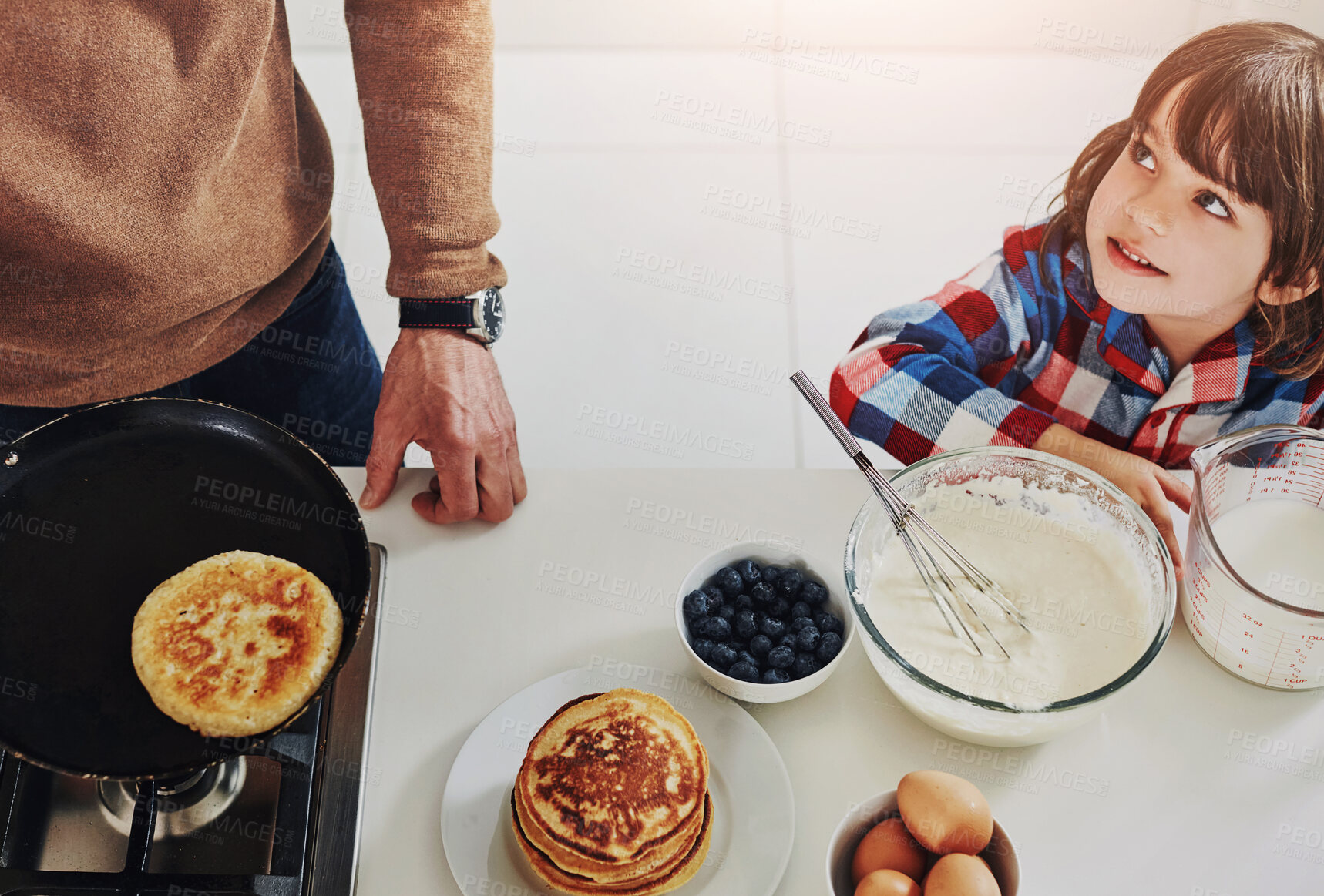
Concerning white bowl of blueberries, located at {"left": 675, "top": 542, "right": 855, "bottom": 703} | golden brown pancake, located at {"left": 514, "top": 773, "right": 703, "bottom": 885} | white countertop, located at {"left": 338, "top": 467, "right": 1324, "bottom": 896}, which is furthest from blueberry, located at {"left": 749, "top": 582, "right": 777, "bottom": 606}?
golden brown pancake, located at {"left": 514, "top": 773, "right": 703, "bottom": 885}

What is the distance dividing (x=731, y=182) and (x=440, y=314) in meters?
1.58

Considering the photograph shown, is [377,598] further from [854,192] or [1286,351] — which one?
[854,192]

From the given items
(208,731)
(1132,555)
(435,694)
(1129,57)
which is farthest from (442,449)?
(1129,57)

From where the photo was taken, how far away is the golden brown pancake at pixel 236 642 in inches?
30.9

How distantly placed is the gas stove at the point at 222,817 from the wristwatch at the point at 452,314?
471 millimetres

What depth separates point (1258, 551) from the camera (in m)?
0.96

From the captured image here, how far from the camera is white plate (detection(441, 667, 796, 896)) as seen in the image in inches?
33.2

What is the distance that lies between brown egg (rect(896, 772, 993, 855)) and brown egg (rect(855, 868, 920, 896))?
34 mm

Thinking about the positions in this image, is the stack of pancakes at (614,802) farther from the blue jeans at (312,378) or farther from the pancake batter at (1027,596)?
the blue jeans at (312,378)

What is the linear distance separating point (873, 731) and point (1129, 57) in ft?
6.52

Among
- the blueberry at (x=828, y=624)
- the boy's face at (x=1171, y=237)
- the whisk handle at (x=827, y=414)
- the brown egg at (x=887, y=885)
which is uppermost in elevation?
the boy's face at (x=1171, y=237)

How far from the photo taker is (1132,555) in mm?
956

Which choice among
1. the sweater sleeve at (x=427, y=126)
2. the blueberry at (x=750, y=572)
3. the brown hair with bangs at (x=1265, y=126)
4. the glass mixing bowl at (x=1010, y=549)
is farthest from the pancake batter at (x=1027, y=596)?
the sweater sleeve at (x=427, y=126)

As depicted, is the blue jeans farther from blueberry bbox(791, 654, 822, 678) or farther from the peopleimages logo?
the peopleimages logo
